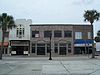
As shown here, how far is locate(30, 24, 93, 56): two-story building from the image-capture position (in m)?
70.6

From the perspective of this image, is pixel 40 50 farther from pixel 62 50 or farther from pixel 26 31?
pixel 26 31

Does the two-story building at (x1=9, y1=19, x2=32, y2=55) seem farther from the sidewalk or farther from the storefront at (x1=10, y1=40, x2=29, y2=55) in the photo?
the sidewalk

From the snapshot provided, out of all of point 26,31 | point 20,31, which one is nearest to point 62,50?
point 26,31

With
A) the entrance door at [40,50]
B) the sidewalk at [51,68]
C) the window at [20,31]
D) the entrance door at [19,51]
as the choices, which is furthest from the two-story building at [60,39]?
the sidewalk at [51,68]

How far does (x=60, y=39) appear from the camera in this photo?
71.3 meters

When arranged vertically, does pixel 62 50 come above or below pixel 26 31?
below

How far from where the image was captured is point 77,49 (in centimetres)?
Result: 7094

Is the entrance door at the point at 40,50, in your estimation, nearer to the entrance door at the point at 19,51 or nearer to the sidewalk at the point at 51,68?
the entrance door at the point at 19,51

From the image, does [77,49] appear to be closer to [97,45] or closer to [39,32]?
[97,45]

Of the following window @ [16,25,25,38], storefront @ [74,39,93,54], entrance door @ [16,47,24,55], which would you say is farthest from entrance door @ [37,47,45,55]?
storefront @ [74,39,93,54]

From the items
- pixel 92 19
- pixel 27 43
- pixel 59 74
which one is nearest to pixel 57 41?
pixel 27 43

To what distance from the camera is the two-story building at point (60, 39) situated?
70.6 meters

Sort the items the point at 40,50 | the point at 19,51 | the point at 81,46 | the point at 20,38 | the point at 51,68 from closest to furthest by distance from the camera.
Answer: the point at 51,68, the point at 40,50, the point at 81,46, the point at 20,38, the point at 19,51

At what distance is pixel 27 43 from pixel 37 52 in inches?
165
